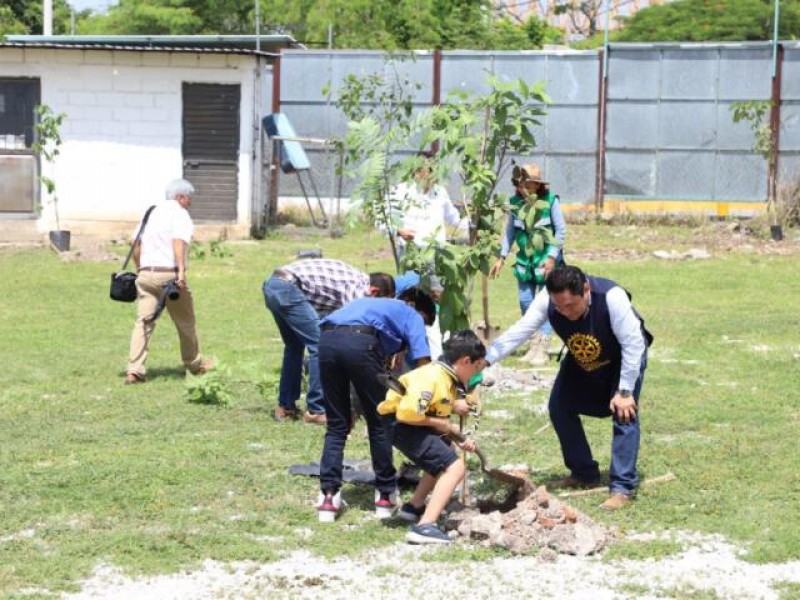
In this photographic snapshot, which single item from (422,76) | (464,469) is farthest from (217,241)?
(464,469)

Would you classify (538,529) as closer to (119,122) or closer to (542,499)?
(542,499)

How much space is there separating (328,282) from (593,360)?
94.9 inches

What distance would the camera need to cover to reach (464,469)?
7.21 meters

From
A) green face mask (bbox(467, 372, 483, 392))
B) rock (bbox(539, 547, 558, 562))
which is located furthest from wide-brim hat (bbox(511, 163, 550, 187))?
rock (bbox(539, 547, 558, 562))

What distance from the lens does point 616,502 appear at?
759cm

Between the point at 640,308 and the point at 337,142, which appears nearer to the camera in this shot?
the point at 337,142

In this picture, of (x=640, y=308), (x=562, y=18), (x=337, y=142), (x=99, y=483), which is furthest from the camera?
(x=562, y=18)

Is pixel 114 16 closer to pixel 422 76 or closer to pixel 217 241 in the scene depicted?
pixel 422 76

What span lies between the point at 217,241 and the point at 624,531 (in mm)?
14773

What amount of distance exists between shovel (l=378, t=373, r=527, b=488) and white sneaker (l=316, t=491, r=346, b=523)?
2.19 feet

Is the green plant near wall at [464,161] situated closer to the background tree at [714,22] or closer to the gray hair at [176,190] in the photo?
the gray hair at [176,190]

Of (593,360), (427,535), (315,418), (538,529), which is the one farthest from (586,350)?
(315,418)

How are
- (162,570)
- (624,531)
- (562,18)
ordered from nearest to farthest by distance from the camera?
(162,570) < (624,531) < (562,18)

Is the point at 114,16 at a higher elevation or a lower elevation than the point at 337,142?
higher
